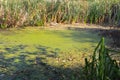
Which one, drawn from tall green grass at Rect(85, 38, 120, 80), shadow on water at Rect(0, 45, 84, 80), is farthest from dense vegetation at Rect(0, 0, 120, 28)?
tall green grass at Rect(85, 38, 120, 80)

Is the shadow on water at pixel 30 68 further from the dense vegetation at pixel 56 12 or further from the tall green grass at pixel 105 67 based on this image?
the dense vegetation at pixel 56 12

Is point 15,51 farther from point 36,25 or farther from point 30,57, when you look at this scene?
point 36,25

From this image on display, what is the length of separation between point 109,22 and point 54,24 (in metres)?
1.87

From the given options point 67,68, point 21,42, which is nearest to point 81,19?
point 21,42

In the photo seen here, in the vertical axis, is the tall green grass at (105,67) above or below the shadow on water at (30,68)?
above

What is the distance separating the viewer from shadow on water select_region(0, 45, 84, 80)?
4750 mm

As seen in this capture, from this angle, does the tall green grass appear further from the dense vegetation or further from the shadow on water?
the dense vegetation

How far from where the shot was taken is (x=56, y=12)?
31.3ft

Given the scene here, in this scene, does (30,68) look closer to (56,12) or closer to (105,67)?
(105,67)

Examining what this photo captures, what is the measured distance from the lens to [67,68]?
5211 mm

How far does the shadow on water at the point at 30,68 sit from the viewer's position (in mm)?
4750

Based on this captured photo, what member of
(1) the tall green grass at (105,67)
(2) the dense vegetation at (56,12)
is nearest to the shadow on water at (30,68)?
(1) the tall green grass at (105,67)

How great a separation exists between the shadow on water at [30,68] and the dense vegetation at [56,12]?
2.53 metres

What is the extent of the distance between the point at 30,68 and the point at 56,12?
462 cm
